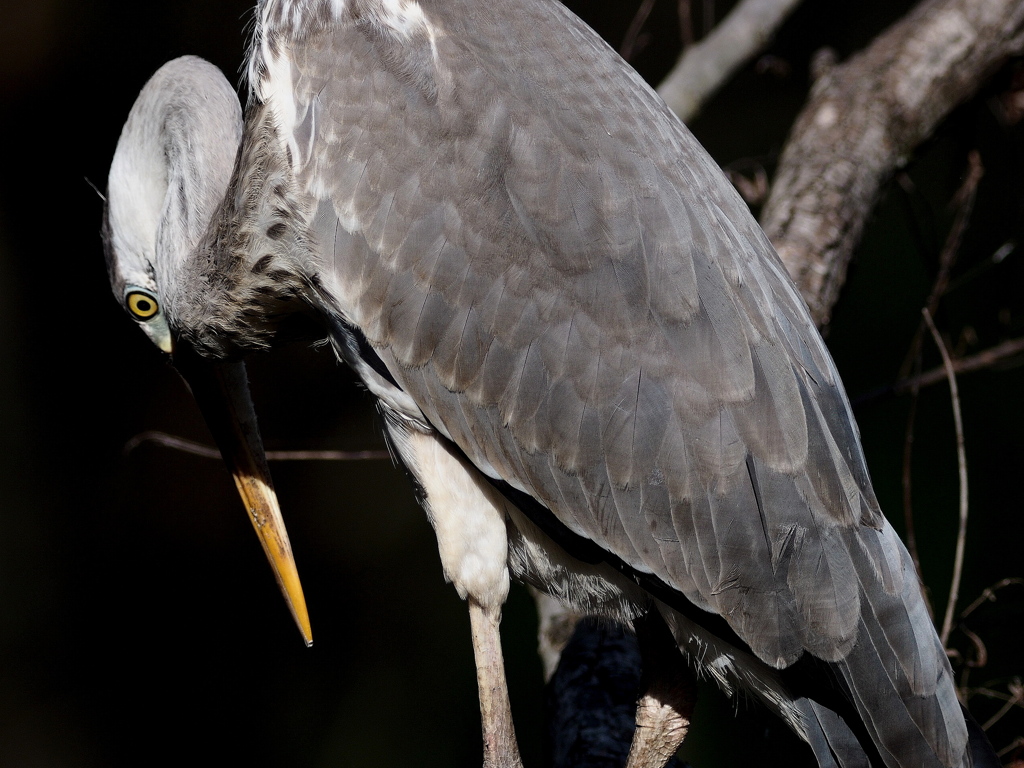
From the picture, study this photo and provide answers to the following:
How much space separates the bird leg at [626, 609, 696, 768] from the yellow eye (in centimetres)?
119

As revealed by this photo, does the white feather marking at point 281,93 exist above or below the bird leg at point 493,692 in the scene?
above

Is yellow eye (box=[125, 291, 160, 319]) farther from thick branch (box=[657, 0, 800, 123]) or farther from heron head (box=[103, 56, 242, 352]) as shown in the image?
thick branch (box=[657, 0, 800, 123])

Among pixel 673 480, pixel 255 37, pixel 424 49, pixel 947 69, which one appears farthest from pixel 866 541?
pixel 947 69

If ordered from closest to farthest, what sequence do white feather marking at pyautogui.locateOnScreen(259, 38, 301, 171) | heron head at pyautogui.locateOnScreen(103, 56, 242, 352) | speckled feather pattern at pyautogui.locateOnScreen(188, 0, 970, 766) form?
speckled feather pattern at pyautogui.locateOnScreen(188, 0, 970, 766) < white feather marking at pyautogui.locateOnScreen(259, 38, 301, 171) < heron head at pyautogui.locateOnScreen(103, 56, 242, 352)

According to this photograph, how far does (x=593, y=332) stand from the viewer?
1.54 meters

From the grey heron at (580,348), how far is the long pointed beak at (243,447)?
435 millimetres

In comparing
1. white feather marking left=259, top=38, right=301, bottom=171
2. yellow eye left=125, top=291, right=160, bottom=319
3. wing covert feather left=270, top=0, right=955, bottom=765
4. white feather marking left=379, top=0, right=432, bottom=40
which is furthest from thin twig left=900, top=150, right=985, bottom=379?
yellow eye left=125, top=291, right=160, bottom=319

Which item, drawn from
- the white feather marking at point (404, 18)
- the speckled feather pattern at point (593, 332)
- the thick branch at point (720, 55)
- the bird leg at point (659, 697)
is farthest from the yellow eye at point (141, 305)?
the thick branch at point (720, 55)

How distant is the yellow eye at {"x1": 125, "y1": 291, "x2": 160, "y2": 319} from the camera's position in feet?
6.80

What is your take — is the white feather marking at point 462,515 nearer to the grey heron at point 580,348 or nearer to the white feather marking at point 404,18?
the grey heron at point 580,348

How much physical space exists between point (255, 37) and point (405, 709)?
320cm

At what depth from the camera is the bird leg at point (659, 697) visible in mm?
1813

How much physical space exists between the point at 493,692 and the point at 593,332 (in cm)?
73

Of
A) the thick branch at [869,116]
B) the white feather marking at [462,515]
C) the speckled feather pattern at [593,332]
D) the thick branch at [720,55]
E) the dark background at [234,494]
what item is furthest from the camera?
the dark background at [234,494]
